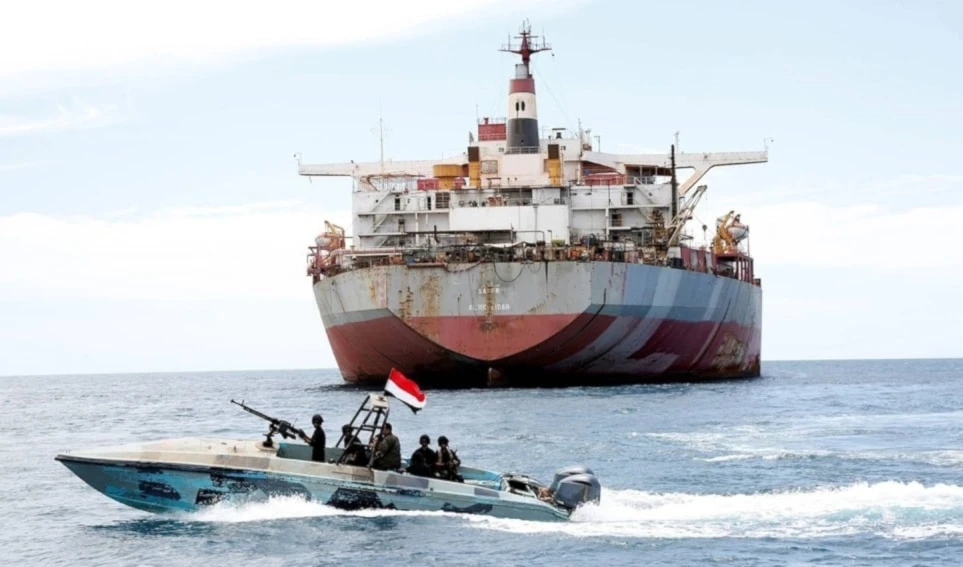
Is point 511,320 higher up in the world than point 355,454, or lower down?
higher up

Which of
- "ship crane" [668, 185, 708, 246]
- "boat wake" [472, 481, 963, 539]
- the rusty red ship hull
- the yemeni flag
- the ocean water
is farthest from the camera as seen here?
"ship crane" [668, 185, 708, 246]

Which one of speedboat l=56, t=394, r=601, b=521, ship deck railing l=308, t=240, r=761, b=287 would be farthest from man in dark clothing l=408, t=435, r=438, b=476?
ship deck railing l=308, t=240, r=761, b=287

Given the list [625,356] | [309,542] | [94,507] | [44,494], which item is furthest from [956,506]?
[625,356]

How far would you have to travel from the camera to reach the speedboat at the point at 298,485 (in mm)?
22172

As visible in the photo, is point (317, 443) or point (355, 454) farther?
point (355, 454)

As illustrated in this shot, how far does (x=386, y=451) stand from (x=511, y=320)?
101 ft

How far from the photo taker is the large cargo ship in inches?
2105

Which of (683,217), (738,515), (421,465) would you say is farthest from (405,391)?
(683,217)

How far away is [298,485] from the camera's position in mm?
22250

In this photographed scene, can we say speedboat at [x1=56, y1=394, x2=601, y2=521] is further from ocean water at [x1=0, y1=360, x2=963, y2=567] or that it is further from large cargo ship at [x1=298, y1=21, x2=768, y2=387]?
large cargo ship at [x1=298, y1=21, x2=768, y2=387]

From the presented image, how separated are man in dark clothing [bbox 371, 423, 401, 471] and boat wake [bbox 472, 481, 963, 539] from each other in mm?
1687

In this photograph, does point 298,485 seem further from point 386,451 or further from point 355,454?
point 386,451

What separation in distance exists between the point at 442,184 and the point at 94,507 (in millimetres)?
41927

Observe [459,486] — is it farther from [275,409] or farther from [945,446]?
[275,409]
